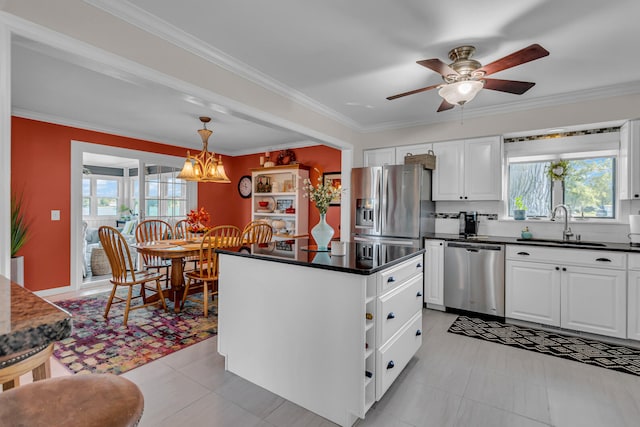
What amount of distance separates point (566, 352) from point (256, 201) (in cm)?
524

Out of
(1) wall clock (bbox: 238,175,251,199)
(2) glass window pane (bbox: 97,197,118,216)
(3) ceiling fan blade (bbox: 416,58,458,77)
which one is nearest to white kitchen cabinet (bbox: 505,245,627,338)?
(3) ceiling fan blade (bbox: 416,58,458,77)

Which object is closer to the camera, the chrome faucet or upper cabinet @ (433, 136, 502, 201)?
the chrome faucet

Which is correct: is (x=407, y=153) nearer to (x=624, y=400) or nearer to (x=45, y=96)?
(x=624, y=400)

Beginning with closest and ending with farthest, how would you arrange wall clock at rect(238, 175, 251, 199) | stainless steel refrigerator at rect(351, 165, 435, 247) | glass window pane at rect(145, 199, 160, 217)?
stainless steel refrigerator at rect(351, 165, 435, 247) < glass window pane at rect(145, 199, 160, 217) < wall clock at rect(238, 175, 251, 199)

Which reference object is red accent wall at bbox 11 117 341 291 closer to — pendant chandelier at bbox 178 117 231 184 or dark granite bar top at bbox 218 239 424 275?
pendant chandelier at bbox 178 117 231 184

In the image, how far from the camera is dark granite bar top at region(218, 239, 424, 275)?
72.4 inches

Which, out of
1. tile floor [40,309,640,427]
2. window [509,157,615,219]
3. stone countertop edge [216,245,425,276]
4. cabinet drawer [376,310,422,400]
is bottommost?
tile floor [40,309,640,427]

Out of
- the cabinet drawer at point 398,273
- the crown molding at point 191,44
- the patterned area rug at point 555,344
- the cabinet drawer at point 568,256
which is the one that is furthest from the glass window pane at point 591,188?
the crown molding at point 191,44

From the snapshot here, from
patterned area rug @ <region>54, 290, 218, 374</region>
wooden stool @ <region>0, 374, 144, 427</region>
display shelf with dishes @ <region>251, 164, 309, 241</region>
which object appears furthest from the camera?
display shelf with dishes @ <region>251, 164, 309, 241</region>

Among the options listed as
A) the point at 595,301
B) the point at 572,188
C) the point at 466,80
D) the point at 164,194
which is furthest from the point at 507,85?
the point at 164,194

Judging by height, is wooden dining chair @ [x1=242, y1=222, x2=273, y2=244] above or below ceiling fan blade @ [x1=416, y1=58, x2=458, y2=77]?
below

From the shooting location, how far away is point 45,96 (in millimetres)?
3600

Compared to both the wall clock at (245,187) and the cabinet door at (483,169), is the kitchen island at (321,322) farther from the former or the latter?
the wall clock at (245,187)

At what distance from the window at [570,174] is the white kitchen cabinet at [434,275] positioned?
1088 mm
